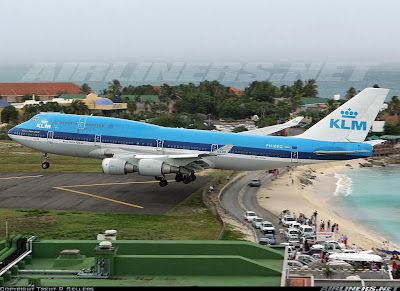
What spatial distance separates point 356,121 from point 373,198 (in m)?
25.9

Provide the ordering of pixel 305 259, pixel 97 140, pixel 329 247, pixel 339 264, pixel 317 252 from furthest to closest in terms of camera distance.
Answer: pixel 97 140 < pixel 329 247 < pixel 317 252 < pixel 305 259 < pixel 339 264

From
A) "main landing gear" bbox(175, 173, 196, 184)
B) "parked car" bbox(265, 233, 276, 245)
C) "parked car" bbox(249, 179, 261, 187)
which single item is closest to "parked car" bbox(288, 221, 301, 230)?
"parked car" bbox(265, 233, 276, 245)

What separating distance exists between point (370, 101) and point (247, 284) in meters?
38.7

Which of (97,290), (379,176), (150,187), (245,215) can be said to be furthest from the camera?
(379,176)

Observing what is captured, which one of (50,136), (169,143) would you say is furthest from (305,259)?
(50,136)

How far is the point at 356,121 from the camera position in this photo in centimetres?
5912

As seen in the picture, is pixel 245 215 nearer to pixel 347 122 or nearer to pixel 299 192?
pixel 347 122

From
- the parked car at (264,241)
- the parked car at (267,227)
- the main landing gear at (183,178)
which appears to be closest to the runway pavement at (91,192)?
the main landing gear at (183,178)

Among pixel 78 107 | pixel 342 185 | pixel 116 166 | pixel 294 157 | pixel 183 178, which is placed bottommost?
pixel 342 185

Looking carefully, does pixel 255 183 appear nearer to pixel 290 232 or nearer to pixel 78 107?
pixel 290 232

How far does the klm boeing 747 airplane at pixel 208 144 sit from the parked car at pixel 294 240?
355 inches

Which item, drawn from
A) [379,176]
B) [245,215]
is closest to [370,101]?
[245,215]

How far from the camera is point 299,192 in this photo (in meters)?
77.4

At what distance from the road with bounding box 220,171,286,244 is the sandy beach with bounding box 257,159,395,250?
1.01 m
